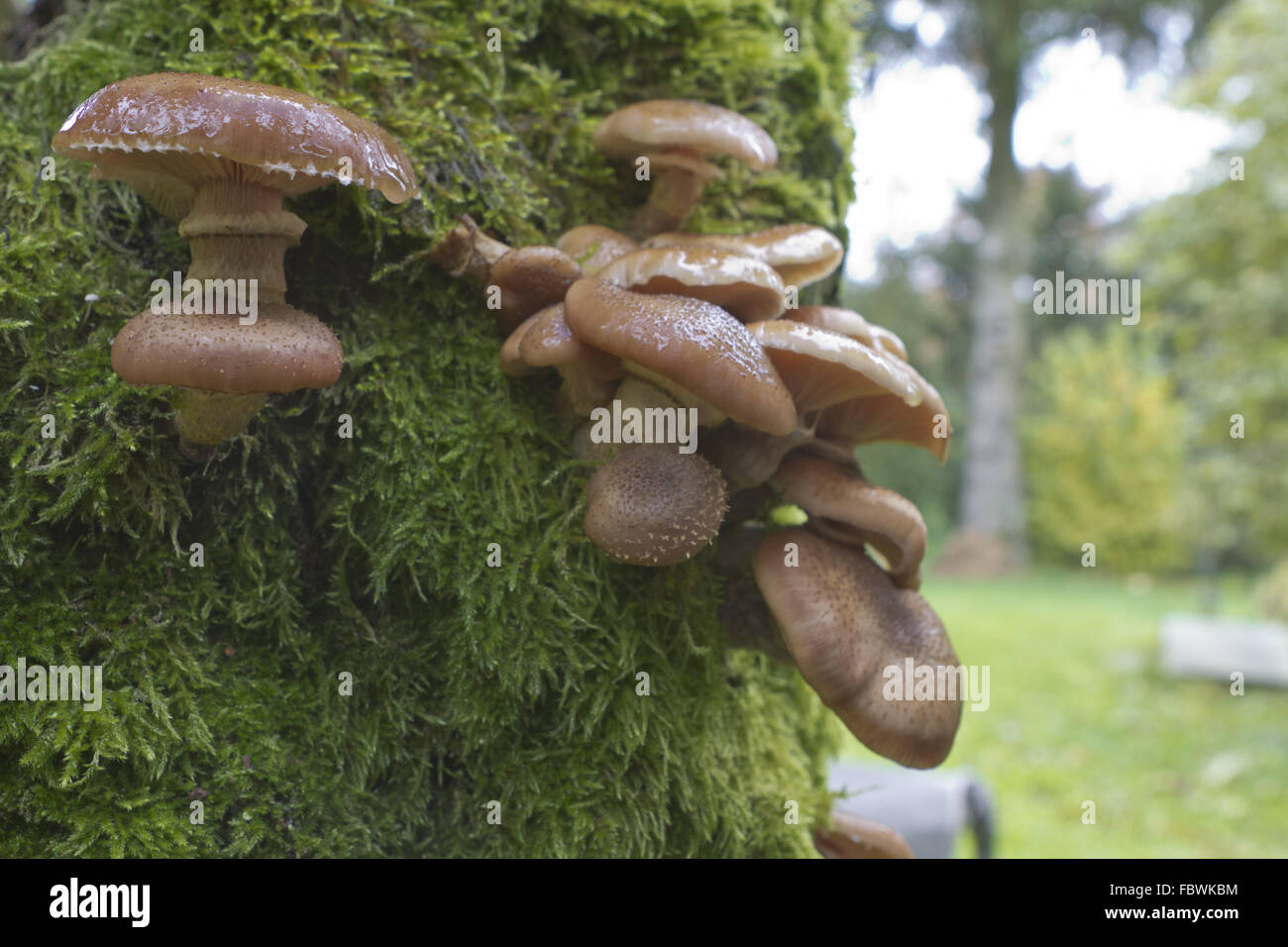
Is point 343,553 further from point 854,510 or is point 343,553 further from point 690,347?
point 854,510

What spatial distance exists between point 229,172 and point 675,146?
101 cm

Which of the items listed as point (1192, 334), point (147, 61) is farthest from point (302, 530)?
point (1192, 334)

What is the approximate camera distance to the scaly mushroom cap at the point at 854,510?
6.42 feet

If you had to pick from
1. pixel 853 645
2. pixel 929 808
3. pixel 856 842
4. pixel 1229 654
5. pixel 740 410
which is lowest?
pixel 929 808

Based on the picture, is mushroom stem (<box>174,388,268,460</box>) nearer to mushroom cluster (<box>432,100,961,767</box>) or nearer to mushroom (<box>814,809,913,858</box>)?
mushroom cluster (<box>432,100,961,767</box>)

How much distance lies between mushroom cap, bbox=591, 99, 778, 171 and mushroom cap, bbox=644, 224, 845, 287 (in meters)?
0.20

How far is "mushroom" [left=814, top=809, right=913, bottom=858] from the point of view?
2.57 meters

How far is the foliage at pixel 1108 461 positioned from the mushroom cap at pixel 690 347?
19.9 metres

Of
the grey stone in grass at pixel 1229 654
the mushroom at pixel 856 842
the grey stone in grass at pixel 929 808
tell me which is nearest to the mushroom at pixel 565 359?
the mushroom at pixel 856 842

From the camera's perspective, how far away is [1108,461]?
63.7ft

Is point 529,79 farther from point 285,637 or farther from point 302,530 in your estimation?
point 285,637

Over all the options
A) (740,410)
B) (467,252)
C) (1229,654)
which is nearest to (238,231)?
(467,252)

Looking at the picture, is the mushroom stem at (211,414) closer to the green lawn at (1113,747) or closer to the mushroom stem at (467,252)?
the mushroom stem at (467,252)
